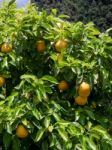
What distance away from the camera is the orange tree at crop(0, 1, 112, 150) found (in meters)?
3.26

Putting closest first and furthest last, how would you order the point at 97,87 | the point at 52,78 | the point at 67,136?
1. the point at 67,136
2. the point at 52,78
3. the point at 97,87

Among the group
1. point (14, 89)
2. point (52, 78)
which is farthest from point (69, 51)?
point (14, 89)

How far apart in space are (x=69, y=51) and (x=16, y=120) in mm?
600

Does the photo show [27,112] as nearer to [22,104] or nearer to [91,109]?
[22,104]

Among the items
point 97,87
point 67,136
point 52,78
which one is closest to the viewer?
point 67,136

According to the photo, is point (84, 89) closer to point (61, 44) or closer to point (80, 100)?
point (80, 100)

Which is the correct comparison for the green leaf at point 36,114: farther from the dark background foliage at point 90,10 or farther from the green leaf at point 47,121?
the dark background foliage at point 90,10

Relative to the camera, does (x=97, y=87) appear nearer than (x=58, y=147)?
No

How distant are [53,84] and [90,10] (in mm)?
15919

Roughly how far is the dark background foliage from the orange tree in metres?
14.5

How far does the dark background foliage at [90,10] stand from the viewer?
18.5 m

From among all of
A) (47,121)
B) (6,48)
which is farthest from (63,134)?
(6,48)

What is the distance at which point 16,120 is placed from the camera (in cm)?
325

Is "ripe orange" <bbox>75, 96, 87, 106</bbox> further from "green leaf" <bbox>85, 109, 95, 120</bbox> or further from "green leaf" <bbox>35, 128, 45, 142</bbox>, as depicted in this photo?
"green leaf" <bbox>35, 128, 45, 142</bbox>
